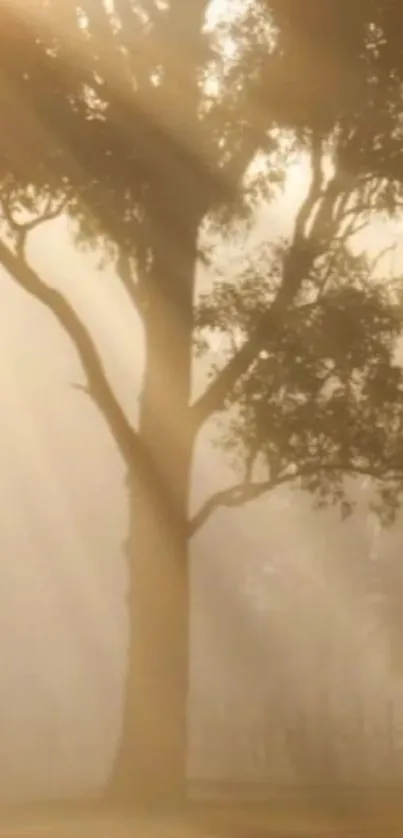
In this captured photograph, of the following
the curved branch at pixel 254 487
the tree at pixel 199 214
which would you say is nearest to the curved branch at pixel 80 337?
the tree at pixel 199 214

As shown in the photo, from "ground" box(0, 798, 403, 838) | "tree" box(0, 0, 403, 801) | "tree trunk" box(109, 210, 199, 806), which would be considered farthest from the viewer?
"tree" box(0, 0, 403, 801)

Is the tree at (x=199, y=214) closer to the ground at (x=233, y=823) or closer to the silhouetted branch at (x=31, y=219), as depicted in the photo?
the silhouetted branch at (x=31, y=219)

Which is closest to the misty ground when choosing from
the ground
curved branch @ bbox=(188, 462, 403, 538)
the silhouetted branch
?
the ground

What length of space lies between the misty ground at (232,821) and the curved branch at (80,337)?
430 cm

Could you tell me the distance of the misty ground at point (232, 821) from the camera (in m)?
7.76

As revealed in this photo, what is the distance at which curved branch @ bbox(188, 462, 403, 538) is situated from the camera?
42.7ft

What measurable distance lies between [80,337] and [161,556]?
2.84 metres

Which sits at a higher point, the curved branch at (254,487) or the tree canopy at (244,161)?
the tree canopy at (244,161)

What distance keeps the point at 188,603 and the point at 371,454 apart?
2.66 m

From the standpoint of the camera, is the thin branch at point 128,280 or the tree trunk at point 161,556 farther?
the thin branch at point 128,280

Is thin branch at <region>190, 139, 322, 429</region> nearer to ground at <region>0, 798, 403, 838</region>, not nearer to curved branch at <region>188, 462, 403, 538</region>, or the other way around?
curved branch at <region>188, 462, 403, 538</region>

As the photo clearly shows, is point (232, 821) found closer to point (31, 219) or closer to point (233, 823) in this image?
point (233, 823)

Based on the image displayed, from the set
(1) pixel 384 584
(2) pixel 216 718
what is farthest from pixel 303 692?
(1) pixel 384 584

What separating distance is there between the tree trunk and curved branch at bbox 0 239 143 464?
1.11ft
